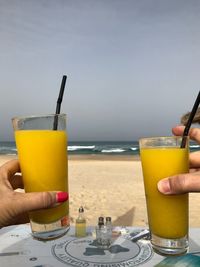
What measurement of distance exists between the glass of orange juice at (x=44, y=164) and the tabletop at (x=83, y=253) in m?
0.38

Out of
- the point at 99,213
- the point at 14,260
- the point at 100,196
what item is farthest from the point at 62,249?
the point at 100,196

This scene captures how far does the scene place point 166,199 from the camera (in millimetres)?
1392

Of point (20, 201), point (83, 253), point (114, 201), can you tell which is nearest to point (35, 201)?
point (20, 201)

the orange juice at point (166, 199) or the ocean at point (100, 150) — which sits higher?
the orange juice at point (166, 199)

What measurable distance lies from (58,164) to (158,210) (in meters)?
0.48

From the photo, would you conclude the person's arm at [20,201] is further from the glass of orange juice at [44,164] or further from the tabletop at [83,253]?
the tabletop at [83,253]

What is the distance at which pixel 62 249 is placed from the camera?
1.92m

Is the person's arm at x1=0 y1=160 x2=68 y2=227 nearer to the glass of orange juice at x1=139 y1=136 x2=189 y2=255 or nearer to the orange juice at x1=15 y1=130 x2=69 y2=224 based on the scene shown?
the orange juice at x1=15 y1=130 x2=69 y2=224

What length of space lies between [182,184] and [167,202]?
0.16 meters

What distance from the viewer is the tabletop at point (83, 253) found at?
1.73 metres

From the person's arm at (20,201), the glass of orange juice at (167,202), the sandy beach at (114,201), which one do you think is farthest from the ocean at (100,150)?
the person's arm at (20,201)

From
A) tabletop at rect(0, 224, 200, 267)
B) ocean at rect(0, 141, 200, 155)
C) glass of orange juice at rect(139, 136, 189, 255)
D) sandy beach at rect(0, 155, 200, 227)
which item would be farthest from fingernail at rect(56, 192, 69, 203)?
ocean at rect(0, 141, 200, 155)

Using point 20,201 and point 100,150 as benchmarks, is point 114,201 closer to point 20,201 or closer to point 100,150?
point 20,201

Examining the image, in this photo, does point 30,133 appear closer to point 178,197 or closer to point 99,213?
point 178,197
